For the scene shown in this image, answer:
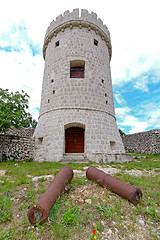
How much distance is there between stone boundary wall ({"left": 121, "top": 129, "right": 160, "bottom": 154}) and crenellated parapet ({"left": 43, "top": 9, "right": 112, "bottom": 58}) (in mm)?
10765

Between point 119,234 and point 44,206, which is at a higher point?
point 44,206

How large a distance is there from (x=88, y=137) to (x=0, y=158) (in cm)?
548

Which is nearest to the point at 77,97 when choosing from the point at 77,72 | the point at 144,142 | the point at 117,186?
the point at 77,72

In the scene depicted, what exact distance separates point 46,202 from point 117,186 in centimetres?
162

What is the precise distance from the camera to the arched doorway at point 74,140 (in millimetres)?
9594

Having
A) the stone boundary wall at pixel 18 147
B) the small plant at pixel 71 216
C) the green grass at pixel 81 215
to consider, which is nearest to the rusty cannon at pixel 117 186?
the green grass at pixel 81 215

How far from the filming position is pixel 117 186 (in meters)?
2.97

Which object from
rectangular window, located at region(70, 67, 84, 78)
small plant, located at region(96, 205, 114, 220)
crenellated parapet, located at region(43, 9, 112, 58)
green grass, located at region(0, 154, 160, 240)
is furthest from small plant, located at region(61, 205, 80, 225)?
crenellated parapet, located at region(43, 9, 112, 58)

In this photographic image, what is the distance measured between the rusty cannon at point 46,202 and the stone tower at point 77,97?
4.76 m

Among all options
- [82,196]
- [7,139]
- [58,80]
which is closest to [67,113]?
[58,80]

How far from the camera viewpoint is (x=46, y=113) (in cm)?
1004

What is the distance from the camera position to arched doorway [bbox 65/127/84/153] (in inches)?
378

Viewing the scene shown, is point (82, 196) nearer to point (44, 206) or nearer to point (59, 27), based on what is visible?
point (44, 206)

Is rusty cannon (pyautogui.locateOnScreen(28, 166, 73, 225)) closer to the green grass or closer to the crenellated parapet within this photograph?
the green grass
